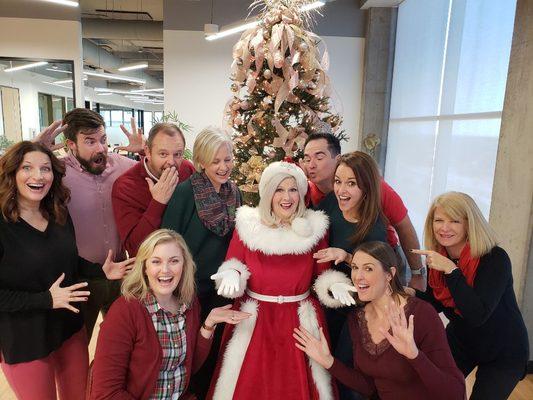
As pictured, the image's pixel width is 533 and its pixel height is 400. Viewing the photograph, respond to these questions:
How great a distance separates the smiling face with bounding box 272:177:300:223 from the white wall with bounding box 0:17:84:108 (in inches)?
230

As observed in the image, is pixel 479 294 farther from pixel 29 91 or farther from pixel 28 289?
pixel 29 91

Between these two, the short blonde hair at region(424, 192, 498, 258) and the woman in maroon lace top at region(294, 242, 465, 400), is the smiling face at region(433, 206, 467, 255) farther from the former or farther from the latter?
the woman in maroon lace top at region(294, 242, 465, 400)

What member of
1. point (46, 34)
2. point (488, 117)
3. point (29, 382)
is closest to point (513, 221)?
point (488, 117)

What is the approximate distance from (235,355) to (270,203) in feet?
2.32

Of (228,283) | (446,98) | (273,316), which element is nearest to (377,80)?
(446,98)

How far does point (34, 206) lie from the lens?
1.75 metres

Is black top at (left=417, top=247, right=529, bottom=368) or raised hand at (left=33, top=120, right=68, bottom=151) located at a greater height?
raised hand at (left=33, top=120, right=68, bottom=151)

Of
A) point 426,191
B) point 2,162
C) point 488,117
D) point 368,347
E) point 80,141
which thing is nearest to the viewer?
point 368,347

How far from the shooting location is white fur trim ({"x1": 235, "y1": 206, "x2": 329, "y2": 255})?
5.74 ft

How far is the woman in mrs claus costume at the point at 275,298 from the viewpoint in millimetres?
1724

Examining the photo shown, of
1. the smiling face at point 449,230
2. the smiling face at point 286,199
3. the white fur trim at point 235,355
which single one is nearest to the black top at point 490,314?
the smiling face at point 449,230

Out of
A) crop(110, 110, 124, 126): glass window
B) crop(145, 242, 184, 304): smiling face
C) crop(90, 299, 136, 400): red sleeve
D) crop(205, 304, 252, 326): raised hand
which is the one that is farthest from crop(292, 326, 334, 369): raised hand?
crop(110, 110, 124, 126): glass window

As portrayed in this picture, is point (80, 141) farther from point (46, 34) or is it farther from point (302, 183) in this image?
point (46, 34)

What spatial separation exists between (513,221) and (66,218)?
9.96ft
